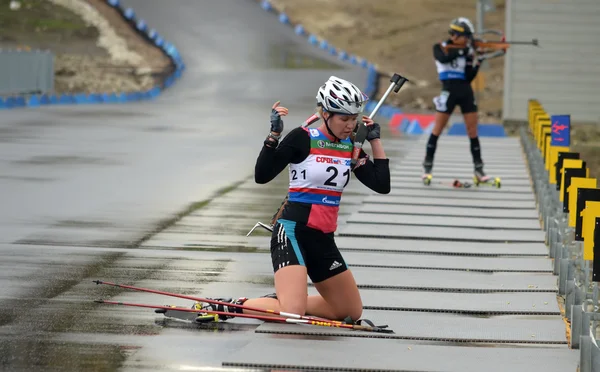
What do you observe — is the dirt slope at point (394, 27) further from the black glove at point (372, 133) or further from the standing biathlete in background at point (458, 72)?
the black glove at point (372, 133)

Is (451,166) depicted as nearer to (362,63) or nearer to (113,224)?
(113,224)

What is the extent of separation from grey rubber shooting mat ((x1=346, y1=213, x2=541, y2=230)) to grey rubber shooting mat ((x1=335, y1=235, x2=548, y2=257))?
1166 mm

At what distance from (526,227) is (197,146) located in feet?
34.6

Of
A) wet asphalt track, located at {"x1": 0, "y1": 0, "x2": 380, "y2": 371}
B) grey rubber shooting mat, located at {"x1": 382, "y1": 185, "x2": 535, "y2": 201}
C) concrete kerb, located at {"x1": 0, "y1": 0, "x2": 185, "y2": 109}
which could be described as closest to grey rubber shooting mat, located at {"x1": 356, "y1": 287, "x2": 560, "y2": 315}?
wet asphalt track, located at {"x1": 0, "y1": 0, "x2": 380, "y2": 371}

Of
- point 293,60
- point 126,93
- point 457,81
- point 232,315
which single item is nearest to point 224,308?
point 232,315

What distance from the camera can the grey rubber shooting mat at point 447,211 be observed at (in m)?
14.2

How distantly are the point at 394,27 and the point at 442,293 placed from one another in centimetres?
5998

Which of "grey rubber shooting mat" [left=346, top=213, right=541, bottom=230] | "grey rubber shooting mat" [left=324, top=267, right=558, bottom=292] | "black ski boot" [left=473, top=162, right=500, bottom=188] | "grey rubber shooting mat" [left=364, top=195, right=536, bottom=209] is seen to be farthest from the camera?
"black ski boot" [left=473, top=162, right=500, bottom=188]

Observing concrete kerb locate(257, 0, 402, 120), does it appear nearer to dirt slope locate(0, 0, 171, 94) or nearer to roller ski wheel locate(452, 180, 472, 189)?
dirt slope locate(0, 0, 171, 94)

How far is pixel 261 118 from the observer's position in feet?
104

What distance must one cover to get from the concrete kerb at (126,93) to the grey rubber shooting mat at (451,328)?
24411mm

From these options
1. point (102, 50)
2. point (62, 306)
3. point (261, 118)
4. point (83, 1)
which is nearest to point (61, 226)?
point (62, 306)

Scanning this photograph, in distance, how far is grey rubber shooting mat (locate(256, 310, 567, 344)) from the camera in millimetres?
7605

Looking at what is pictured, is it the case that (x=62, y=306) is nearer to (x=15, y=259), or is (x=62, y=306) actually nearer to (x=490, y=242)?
(x=15, y=259)
